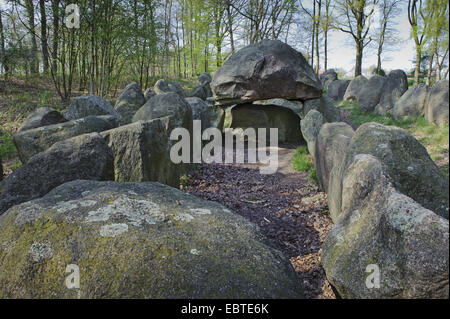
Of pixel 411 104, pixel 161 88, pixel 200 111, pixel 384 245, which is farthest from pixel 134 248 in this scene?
pixel 161 88

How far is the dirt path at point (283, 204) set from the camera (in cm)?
326

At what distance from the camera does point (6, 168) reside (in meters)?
6.44

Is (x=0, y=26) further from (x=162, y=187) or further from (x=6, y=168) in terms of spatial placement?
(x=162, y=187)

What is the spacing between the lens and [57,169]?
3.42m

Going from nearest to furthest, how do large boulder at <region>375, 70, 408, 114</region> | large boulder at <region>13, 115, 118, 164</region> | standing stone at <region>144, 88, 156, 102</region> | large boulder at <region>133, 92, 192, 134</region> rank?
large boulder at <region>13, 115, 118, 164</region>
large boulder at <region>133, 92, 192, 134</region>
large boulder at <region>375, 70, 408, 114</region>
standing stone at <region>144, 88, 156, 102</region>

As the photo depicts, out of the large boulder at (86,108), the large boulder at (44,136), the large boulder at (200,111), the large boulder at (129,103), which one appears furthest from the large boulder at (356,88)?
the large boulder at (44,136)

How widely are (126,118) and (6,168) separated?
388 cm

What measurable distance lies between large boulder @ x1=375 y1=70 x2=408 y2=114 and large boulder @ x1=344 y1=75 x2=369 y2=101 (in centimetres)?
222

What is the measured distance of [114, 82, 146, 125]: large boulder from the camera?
32.5ft

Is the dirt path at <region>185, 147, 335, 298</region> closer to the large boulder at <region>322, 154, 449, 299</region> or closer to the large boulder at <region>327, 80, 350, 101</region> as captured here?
the large boulder at <region>322, 154, 449, 299</region>

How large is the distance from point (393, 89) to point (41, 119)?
11.5 m

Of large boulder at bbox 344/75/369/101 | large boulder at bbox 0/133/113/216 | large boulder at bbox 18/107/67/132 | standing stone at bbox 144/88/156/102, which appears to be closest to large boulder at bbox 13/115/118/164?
large boulder at bbox 18/107/67/132

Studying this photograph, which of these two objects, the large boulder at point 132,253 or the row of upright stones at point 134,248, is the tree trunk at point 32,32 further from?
the large boulder at point 132,253

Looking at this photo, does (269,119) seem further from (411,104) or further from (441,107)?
(441,107)
